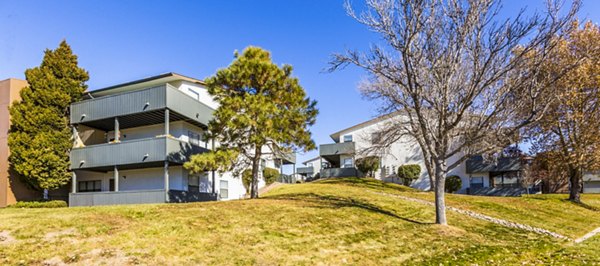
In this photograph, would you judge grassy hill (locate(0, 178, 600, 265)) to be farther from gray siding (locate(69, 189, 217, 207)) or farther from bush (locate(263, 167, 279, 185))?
bush (locate(263, 167, 279, 185))

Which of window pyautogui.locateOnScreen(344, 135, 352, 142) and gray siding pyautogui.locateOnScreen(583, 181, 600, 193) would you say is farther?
window pyautogui.locateOnScreen(344, 135, 352, 142)

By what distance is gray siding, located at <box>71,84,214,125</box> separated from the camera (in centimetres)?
2300

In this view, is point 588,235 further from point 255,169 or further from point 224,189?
point 224,189

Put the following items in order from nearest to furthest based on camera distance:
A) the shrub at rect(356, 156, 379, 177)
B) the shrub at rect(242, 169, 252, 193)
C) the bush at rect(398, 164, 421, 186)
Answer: the shrub at rect(242, 169, 252, 193), the shrub at rect(356, 156, 379, 177), the bush at rect(398, 164, 421, 186)

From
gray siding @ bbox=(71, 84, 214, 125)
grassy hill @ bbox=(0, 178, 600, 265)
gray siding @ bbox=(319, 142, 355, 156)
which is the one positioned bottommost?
grassy hill @ bbox=(0, 178, 600, 265)

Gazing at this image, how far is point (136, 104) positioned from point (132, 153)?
2903mm

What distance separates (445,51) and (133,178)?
20.6 m

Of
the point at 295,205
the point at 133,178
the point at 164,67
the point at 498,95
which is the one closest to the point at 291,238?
the point at 295,205

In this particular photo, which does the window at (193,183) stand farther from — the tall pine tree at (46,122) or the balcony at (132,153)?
the tall pine tree at (46,122)

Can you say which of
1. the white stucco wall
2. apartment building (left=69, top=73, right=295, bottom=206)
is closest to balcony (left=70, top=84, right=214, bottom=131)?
apartment building (left=69, top=73, right=295, bottom=206)

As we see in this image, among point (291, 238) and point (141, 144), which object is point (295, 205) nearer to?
point (291, 238)

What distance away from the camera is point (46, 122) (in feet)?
78.2

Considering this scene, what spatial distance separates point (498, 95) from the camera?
1588 centimetres

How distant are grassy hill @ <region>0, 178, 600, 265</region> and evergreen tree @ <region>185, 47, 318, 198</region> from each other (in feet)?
11.3
